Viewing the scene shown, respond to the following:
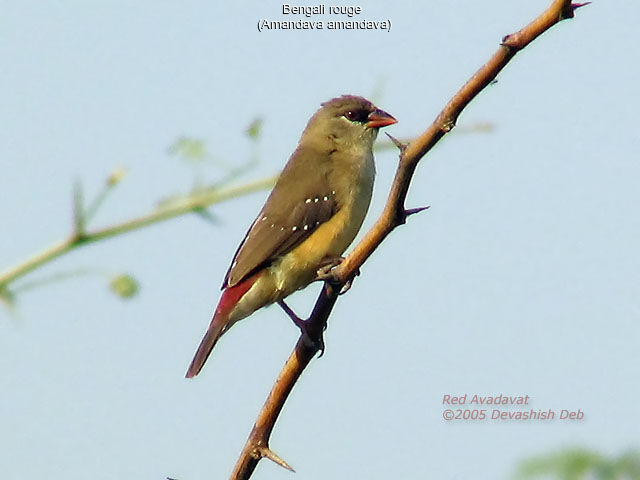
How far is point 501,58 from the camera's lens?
94.1 inches

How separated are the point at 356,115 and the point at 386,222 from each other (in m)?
3.22

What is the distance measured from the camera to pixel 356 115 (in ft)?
19.7

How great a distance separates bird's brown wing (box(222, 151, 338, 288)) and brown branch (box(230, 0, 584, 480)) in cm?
128

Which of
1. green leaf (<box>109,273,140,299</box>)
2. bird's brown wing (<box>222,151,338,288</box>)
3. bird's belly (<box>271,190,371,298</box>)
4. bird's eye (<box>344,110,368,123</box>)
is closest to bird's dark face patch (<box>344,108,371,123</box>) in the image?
bird's eye (<box>344,110,368,123</box>)

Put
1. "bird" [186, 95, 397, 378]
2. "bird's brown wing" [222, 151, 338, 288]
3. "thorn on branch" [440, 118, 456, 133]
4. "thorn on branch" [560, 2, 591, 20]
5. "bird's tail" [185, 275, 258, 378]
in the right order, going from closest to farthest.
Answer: "thorn on branch" [560, 2, 591, 20]
"thorn on branch" [440, 118, 456, 133]
"bird's tail" [185, 275, 258, 378]
"bird" [186, 95, 397, 378]
"bird's brown wing" [222, 151, 338, 288]

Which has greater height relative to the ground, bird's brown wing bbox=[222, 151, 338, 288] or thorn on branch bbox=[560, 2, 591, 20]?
thorn on branch bbox=[560, 2, 591, 20]

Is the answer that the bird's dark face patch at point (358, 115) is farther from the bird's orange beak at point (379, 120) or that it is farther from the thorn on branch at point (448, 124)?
the thorn on branch at point (448, 124)

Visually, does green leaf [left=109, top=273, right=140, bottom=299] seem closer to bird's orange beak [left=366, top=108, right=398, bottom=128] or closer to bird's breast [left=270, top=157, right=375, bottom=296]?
bird's breast [left=270, top=157, right=375, bottom=296]

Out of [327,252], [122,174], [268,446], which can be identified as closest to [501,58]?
[122,174]

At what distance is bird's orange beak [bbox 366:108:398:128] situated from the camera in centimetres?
592

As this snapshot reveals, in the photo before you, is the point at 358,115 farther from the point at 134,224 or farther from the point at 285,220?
the point at 134,224

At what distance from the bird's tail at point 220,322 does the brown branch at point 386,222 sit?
993 mm

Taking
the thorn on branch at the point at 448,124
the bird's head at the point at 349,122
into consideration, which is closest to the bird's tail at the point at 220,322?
the bird's head at the point at 349,122

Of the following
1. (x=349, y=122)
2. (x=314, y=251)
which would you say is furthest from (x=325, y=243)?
(x=349, y=122)
